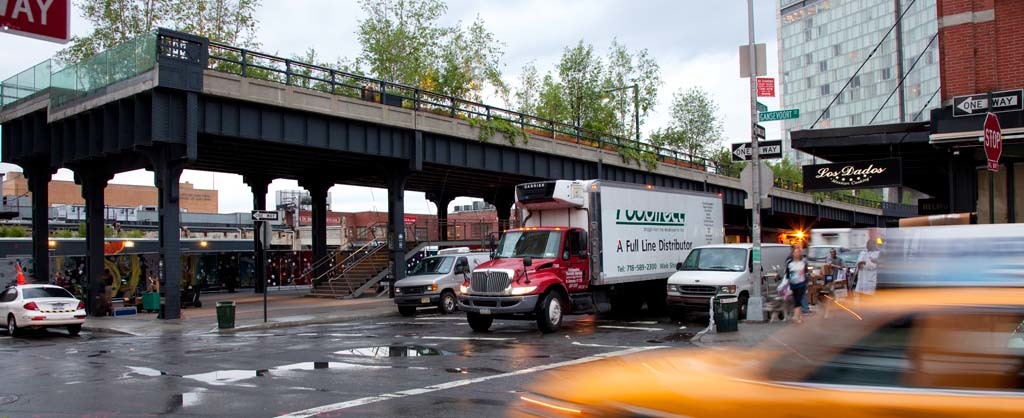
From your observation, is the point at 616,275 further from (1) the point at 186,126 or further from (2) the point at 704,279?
(1) the point at 186,126

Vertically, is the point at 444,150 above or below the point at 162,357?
above

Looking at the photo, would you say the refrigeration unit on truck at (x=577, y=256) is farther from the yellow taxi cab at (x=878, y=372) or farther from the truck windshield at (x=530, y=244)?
the yellow taxi cab at (x=878, y=372)

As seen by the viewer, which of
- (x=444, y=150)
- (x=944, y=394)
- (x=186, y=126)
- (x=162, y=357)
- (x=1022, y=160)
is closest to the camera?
(x=944, y=394)

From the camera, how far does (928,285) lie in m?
3.95

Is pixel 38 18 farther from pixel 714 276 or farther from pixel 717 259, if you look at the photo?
pixel 717 259

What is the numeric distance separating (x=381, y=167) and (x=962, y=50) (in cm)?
2167

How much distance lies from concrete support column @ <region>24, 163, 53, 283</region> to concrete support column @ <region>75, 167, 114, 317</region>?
2.24 metres

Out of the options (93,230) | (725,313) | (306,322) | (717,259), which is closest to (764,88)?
(717,259)

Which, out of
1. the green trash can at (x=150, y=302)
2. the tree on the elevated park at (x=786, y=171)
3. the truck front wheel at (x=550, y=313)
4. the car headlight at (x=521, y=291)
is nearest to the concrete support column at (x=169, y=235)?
the green trash can at (x=150, y=302)

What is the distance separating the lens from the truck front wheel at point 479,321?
58.2 feet

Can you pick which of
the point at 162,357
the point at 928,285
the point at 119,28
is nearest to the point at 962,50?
the point at 928,285

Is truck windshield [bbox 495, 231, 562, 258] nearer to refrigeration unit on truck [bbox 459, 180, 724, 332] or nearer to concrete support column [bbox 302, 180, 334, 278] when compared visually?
refrigeration unit on truck [bbox 459, 180, 724, 332]

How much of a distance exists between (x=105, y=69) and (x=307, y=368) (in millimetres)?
18969

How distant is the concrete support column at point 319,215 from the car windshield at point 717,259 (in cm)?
2448
